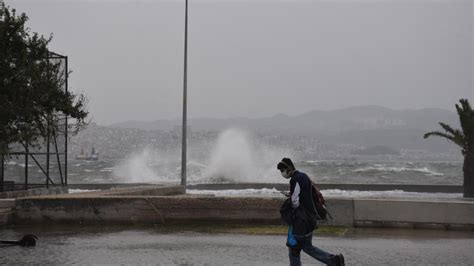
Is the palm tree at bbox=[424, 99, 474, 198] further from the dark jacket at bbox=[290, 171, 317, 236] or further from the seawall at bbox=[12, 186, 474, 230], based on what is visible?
the dark jacket at bbox=[290, 171, 317, 236]

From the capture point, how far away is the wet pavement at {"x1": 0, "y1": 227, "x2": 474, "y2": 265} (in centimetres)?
941

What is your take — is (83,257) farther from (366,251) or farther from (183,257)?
(366,251)

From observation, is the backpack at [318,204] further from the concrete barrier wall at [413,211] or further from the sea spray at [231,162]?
the sea spray at [231,162]

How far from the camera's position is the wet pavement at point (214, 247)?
9.41 meters

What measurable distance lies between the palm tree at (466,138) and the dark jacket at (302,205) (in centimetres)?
2788

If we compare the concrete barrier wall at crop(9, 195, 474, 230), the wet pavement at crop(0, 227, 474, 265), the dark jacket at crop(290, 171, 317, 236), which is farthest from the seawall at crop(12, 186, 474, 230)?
the dark jacket at crop(290, 171, 317, 236)

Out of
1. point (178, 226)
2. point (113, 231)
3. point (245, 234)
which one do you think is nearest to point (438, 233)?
point (245, 234)

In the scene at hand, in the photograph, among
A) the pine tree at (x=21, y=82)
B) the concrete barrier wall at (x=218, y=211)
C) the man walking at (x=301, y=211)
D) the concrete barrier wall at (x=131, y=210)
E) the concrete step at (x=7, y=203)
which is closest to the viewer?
the man walking at (x=301, y=211)

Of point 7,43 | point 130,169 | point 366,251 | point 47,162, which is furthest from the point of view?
point 130,169

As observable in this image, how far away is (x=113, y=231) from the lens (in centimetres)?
1277

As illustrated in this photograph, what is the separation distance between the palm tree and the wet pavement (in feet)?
73.2

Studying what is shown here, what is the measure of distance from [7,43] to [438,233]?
341 inches

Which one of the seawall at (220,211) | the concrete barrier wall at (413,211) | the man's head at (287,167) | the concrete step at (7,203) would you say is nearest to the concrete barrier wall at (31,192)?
the concrete step at (7,203)

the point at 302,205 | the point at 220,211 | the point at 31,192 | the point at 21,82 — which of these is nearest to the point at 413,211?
the point at 220,211
